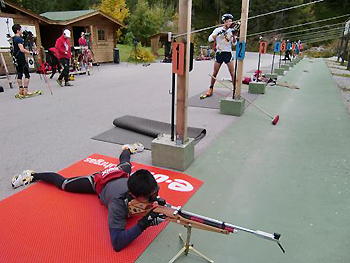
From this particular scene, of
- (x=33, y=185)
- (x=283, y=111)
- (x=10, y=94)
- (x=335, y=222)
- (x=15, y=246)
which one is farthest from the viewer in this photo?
(x=10, y=94)

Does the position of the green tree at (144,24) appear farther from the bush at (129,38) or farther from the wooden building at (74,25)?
the wooden building at (74,25)

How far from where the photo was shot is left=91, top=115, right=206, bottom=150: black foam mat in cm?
378

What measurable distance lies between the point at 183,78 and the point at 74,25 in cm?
1178

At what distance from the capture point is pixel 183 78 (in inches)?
110

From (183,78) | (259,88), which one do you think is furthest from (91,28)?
(183,78)

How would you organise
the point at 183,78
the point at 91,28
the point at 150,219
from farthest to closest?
the point at 91,28, the point at 183,78, the point at 150,219

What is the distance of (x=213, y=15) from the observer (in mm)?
49844

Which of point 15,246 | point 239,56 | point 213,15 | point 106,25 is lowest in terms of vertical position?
point 15,246

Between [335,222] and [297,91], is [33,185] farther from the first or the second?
[297,91]

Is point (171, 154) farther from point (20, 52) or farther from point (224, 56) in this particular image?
point (20, 52)

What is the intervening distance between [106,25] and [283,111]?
1168cm

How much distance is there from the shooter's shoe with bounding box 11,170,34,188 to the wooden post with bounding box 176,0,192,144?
1.40m

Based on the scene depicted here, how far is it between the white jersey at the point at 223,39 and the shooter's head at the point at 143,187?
4.53 metres

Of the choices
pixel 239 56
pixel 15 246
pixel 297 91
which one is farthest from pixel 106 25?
pixel 15 246
